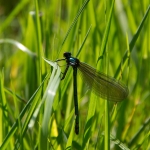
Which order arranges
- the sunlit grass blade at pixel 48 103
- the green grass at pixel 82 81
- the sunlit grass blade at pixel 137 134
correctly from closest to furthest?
the sunlit grass blade at pixel 48 103
the green grass at pixel 82 81
the sunlit grass blade at pixel 137 134

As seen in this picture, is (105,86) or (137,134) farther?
(137,134)

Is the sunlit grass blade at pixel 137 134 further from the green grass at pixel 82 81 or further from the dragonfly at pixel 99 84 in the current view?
the dragonfly at pixel 99 84

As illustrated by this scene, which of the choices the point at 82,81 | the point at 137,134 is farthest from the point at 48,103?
the point at 82,81

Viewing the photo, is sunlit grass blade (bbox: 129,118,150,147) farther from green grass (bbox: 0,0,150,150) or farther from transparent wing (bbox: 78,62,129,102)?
transparent wing (bbox: 78,62,129,102)

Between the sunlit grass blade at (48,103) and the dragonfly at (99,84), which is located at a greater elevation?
the sunlit grass blade at (48,103)

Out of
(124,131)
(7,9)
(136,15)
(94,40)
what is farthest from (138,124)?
(7,9)

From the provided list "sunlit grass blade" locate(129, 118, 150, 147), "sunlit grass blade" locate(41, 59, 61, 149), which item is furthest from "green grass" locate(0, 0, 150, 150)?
"sunlit grass blade" locate(41, 59, 61, 149)

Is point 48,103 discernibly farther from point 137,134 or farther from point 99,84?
point 137,134

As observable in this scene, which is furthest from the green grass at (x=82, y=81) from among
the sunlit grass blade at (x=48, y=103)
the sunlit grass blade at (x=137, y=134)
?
the sunlit grass blade at (x=48, y=103)

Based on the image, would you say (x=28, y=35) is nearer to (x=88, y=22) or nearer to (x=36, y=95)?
(x=88, y=22)
